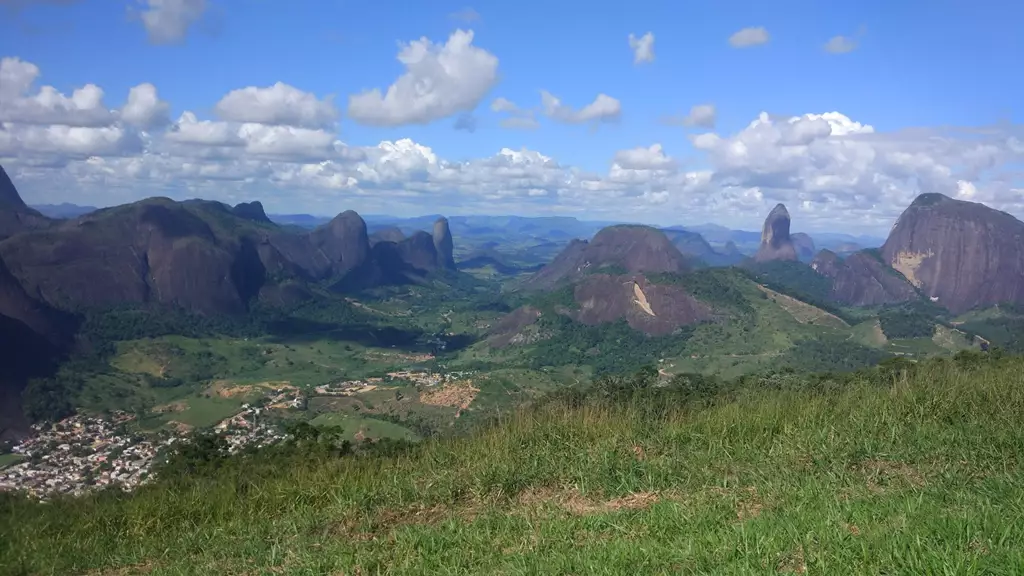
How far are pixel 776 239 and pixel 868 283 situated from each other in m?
44.4

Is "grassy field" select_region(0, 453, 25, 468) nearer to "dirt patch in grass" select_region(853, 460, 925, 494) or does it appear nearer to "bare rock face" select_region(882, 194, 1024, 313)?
"dirt patch in grass" select_region(853, 460, 925, 494)

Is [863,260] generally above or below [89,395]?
above

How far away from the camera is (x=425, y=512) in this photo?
506 cm

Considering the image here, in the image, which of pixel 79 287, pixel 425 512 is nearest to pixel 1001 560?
pixel 425 512

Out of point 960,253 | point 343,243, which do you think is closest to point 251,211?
point 343,243

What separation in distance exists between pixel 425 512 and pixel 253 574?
1.34 m

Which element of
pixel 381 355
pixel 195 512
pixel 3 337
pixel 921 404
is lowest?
pixel 381 355

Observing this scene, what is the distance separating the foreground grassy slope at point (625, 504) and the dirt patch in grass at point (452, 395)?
32.3 meters

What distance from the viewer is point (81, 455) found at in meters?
30.9

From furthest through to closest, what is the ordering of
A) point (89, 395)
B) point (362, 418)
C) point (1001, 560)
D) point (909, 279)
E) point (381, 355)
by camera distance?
point (909, 279) → point (381, 355) → point (89, 395) → point (362, 418) → point (1001, 560)

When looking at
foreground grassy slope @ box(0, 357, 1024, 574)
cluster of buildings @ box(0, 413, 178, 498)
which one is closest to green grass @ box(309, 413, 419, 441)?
cluster of buildings @ box(0, 413, 178, 498)

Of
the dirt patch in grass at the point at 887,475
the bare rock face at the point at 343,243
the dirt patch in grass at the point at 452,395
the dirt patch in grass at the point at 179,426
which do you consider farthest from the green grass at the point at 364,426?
the bare rock face at the point at 343,243

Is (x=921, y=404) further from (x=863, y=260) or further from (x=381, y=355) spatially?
(x=863, y=260)

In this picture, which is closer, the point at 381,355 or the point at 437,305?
the point at 381,355
